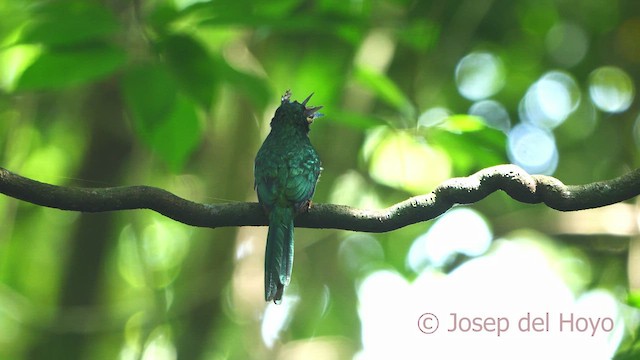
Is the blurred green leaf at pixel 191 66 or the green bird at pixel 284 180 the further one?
the green bird at pixel 284 180

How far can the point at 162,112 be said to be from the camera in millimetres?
1846

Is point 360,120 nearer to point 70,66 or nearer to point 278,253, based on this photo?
point 278,253

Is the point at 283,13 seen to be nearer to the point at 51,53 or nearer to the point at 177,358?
the point at 51,53

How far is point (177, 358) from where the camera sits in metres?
3.67

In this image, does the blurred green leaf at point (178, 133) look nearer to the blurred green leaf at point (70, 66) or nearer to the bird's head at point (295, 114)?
the blurred green leaf at point (70, 66)

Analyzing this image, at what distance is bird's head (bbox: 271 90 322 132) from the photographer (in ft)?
9.08

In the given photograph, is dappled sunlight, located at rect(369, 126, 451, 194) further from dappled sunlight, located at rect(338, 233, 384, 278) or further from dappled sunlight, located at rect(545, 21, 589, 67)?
dappled sunlight, located at rect(545, 21, 589, 67)

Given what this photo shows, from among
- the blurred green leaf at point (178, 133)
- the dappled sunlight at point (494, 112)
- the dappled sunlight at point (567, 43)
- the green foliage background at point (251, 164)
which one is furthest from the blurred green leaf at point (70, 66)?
the dappled sunlight at point (567, 43)

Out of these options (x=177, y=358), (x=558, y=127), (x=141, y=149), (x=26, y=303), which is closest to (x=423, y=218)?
(x=177, y=358)

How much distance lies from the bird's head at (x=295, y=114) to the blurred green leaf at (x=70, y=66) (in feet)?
3.07

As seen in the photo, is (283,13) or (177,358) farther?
(177,358)

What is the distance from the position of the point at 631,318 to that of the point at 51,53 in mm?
3010

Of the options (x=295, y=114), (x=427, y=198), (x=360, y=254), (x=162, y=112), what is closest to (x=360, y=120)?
(x=295, y=114)

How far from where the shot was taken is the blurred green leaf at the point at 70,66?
1887mm
